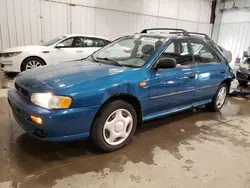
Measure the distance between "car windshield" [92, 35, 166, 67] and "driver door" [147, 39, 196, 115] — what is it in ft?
0.62

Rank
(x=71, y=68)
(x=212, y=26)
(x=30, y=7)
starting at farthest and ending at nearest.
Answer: (x=212, y=26) < (x=30, y=7) < (x=71, y=68)

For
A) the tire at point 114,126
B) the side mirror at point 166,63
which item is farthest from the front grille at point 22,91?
the side mirror at point 166,63

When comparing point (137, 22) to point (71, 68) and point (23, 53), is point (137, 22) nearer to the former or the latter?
point (23, 53)

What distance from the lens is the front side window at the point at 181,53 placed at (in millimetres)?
3176

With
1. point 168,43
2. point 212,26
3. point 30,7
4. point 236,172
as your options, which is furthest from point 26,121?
point 212,26

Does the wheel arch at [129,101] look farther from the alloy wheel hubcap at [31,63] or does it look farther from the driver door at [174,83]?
the alloy wheel hubcap at [31,63]

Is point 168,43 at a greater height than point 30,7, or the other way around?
point 30,7

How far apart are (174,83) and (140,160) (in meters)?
1.14

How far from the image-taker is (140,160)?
2.38m

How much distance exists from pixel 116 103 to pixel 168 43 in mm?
1216

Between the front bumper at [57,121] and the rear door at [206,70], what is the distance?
1923 mm

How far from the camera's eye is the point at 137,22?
1055 centimetres

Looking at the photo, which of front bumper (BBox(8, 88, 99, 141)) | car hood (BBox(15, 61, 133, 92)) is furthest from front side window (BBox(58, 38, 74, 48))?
front bumper (BBox(8, 88, 99, 141))

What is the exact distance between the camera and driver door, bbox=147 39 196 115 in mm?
2756
